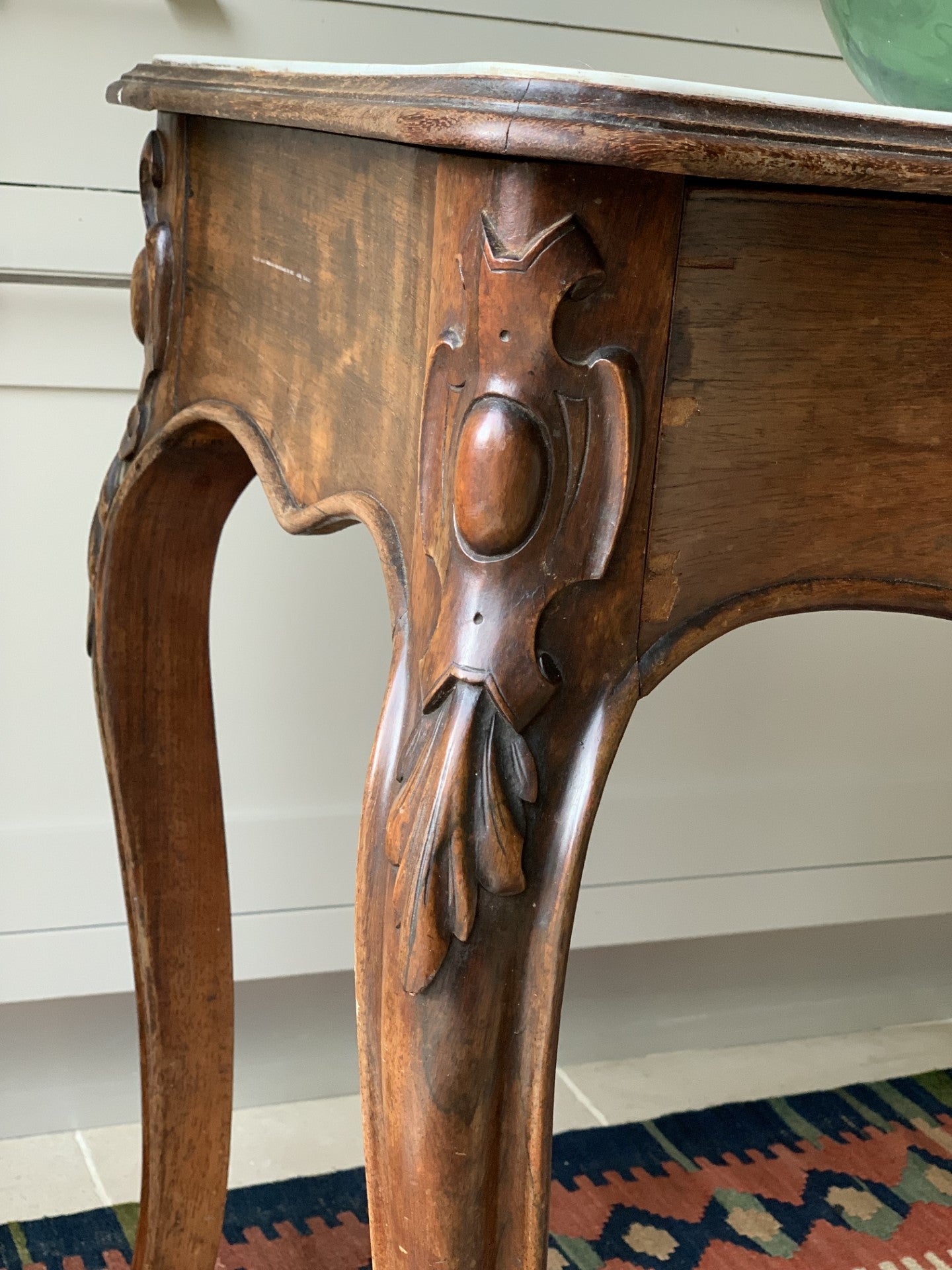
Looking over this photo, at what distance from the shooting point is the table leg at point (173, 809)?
28.7 inches

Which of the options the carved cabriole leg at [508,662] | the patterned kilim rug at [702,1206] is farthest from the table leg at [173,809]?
the carved cabriole leg at [508,662]

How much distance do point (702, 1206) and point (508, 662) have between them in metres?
0.81

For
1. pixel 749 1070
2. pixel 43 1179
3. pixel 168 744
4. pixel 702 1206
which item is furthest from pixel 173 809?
pixel 749 1070

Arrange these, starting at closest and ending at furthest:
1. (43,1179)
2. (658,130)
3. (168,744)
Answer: (658,130) → (168,744) → (43,1179)

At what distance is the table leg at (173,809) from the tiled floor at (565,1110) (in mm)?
210

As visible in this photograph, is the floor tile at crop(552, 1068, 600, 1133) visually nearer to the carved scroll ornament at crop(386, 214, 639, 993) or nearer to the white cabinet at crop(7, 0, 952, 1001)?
the white cabinet at crop(7, 0, 952, 1001)

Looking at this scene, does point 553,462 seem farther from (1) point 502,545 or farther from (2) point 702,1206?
(2) point 702,1206

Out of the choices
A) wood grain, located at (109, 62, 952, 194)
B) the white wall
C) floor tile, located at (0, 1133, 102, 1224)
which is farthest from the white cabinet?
wood grain, located at (109, 62, 952, 194)

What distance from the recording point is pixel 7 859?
1.00m

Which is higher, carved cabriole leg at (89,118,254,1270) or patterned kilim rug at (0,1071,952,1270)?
carved cabriole leg at (89,118,254,1270)

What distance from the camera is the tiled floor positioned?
1034 mm

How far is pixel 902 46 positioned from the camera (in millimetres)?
537

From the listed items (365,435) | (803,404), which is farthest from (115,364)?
(803,404)

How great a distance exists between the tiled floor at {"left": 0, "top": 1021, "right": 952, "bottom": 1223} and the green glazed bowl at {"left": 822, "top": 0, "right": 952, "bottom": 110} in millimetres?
839
